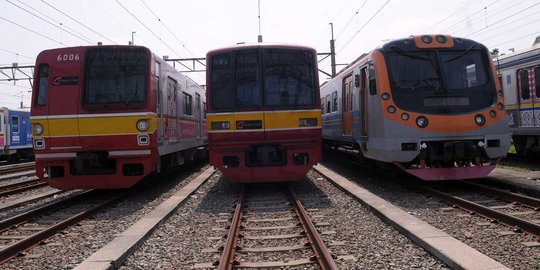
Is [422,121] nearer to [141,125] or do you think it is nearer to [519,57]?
[141,125]

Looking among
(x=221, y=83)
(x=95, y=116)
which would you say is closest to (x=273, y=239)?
(x=221, y=83)

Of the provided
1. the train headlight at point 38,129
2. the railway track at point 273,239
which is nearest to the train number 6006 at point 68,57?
the train headlight at point 38,129

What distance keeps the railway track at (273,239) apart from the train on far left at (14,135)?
21060 millimetres

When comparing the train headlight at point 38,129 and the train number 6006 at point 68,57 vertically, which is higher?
the train number 6006 at point 68,57

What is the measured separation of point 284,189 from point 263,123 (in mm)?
1921

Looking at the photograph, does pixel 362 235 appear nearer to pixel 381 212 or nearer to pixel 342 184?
pixel 381 212

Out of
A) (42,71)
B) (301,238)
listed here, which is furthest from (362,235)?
(42,71)

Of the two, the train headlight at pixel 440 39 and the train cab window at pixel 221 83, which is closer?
the train headlight at pixel 440 39

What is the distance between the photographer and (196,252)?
17.7ft

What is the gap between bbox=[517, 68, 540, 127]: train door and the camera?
13.1 meters

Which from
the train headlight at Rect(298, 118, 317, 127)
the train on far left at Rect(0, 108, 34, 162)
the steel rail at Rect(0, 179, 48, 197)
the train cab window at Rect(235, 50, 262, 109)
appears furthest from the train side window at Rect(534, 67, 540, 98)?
the train on far left at Rect(0, 108, 34, 162)

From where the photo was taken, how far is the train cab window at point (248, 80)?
31.2 ft

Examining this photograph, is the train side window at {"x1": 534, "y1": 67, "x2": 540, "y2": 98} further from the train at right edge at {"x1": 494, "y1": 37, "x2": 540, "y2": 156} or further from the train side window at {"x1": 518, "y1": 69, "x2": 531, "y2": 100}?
the train side window at {"x1": 518, "y1": 69, "x2": 531, "y2": 100}

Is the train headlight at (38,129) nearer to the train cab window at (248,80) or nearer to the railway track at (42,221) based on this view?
the railway track at (42,221)
